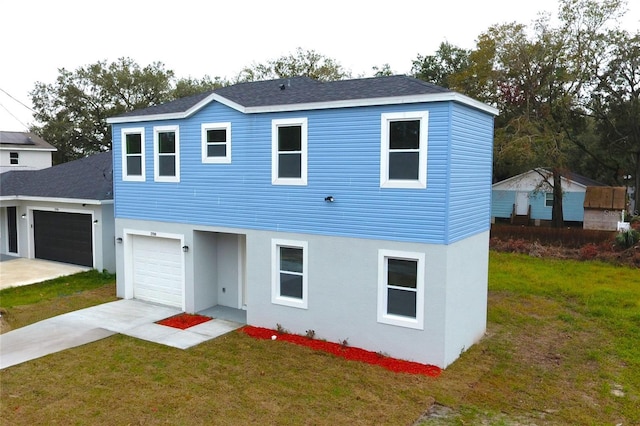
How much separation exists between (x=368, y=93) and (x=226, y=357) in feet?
21.6

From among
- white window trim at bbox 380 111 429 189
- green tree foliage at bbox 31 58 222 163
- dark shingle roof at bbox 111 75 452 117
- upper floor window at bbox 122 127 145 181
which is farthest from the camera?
green tree foliage at bbox 31 58 222 163

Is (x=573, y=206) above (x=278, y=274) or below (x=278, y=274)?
above

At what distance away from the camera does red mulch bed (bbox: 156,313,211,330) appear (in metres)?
12.7

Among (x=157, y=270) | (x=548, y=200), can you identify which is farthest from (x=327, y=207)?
(x=548, y=200)

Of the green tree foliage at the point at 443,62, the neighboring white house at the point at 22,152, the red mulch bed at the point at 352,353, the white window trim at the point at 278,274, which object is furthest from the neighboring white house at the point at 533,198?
the neighboring white house at the point at 22,152

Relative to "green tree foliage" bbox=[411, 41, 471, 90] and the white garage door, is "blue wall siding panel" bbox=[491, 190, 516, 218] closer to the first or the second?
"green tree foliage" bbox=[411, 41, 471, 90]

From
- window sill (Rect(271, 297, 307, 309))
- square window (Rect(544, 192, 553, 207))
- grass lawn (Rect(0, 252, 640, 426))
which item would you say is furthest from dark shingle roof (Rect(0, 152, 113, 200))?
square window (Rect(544, 192, 553, 207))

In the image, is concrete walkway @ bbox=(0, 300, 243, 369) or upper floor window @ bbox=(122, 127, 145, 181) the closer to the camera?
concrete walkway @ bbox=(0, 300, 243, 369)

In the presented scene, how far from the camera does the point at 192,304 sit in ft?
45.1

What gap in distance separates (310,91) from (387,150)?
10.7 ft

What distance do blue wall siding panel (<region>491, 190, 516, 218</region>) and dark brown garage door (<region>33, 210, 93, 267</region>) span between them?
88.6 ft

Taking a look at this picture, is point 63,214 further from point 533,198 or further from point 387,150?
point 533,198

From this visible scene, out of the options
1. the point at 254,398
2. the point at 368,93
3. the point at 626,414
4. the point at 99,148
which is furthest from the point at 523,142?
the point at 99,148

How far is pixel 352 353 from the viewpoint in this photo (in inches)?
427
